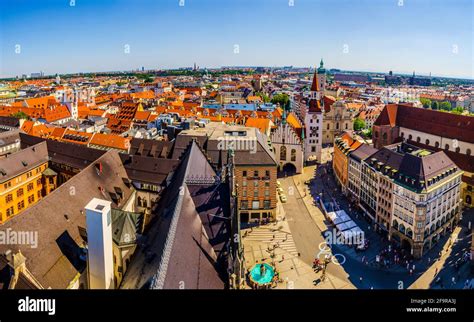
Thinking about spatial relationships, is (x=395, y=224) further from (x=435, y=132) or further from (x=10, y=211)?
(x=10, y=211)

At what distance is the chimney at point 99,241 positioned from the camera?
40.5 ft

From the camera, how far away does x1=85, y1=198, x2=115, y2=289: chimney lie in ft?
40.5

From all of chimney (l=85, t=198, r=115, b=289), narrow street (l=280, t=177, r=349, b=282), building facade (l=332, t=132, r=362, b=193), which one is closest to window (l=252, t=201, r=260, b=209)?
narrow street (l=280, t=177, r=349, b=282)

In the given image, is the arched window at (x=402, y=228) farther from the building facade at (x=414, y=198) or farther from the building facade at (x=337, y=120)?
the building facade at (x=337, y=120)

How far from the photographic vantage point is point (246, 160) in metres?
31.2

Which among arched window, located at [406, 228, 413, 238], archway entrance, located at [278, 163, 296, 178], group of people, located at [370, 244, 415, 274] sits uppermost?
archway entrance, located at [278, 163, 296, 178]

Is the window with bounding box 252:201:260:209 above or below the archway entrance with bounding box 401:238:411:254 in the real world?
above

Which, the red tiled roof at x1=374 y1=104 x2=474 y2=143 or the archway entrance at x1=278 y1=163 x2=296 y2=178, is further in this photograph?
the archway entrance at x1=278 y1=163 x2=296 y2=178

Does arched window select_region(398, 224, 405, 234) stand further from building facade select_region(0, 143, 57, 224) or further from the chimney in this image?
building facade select_region(0, 143, 57, 224)

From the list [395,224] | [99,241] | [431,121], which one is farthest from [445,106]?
[99,241]

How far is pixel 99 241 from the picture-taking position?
12.7m

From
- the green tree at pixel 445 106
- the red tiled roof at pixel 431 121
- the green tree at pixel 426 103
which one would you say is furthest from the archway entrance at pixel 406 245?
the green tree at pixel 426 103

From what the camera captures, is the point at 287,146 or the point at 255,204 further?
the point at 287,146
